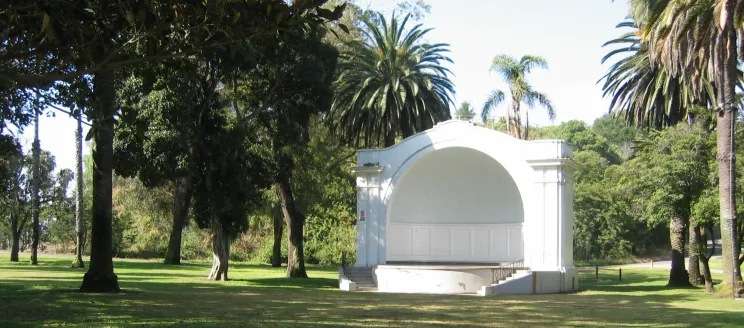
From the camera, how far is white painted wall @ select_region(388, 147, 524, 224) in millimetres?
38750

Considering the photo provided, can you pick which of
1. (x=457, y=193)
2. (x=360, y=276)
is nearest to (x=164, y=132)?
(x=360, y=276)

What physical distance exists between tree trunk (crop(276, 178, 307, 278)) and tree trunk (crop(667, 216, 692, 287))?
58.2 ft

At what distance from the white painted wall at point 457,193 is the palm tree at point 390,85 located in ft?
9.03

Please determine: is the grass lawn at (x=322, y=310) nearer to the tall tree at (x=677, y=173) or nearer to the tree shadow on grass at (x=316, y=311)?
the tree shadow on grass at (x=316, y=311)

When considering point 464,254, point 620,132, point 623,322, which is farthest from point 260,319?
point 620,132

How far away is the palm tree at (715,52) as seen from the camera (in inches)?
1019

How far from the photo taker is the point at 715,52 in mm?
26281

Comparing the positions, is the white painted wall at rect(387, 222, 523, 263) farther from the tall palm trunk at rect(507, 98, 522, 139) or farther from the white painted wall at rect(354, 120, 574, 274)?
the tall palm trunk at rect(507, 98, 522, 139)

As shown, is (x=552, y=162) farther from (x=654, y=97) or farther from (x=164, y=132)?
(x=164, y=132)

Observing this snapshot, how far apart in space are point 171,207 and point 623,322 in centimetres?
4280

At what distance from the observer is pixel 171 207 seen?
182 feet

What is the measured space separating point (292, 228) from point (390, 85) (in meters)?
8.80

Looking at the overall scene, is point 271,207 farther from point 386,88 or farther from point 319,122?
point 386,88

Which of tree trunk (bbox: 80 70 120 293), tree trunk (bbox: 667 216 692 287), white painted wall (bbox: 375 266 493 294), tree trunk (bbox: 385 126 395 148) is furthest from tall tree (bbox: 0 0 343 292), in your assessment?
tree trunk (bbox: 667 216 692 287)
